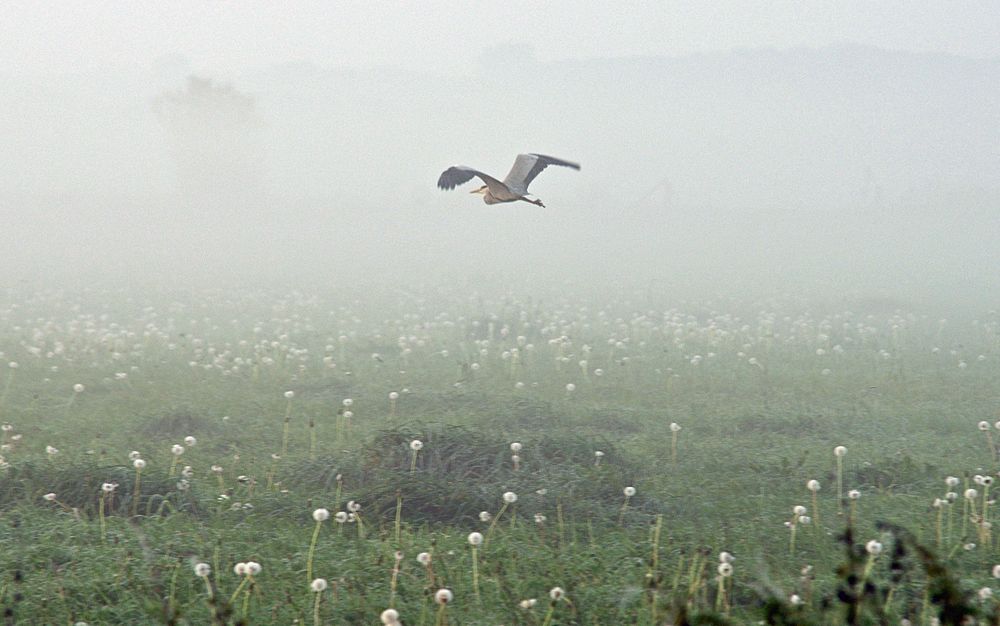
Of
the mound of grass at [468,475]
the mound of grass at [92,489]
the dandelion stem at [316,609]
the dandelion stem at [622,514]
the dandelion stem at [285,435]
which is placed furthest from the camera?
the dandelion stem at [285,435]

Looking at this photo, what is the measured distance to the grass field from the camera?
4992 millimetres

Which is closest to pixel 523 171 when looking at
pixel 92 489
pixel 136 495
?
pixel 136 495

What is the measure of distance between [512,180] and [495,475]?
208cm

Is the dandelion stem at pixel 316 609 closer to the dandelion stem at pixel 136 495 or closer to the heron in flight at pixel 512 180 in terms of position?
the dandelion stem at pixel 136 495

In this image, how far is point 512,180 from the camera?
790 centimetres

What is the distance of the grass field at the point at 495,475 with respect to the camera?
4.99 metres

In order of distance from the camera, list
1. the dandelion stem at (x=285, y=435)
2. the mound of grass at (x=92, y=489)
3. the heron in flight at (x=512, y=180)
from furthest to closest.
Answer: the dandelion stem at (x=285, y=435)
the heron in flight at (x=512, y=180)
the mound of grass at (x=92, y=489)

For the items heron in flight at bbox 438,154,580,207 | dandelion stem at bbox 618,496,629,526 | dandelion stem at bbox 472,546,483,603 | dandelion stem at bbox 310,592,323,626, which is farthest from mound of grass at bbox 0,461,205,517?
heron in flight at bbox 438,154,580,207

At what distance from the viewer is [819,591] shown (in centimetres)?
513

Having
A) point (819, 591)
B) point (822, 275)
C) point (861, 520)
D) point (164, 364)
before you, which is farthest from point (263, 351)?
point (822, 275)

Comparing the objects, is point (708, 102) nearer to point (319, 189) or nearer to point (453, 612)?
point (319, 189)

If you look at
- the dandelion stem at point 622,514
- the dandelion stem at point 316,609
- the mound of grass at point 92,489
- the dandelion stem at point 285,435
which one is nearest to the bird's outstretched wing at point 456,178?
the dandelion stem at point 285,435

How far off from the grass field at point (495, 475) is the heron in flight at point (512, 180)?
171 centimetres

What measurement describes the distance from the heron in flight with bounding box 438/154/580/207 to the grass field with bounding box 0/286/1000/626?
67.5 inches
